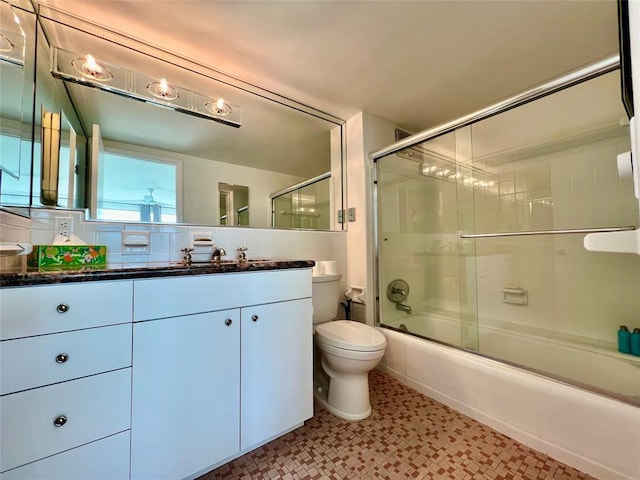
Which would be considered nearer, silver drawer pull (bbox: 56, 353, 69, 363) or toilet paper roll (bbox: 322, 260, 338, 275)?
silver drawer pull (bbox: 56, 353, 69, 363)

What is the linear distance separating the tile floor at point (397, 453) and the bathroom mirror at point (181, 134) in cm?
125

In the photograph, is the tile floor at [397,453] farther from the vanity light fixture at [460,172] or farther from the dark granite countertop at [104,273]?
the vanity light fixture at [460,172]

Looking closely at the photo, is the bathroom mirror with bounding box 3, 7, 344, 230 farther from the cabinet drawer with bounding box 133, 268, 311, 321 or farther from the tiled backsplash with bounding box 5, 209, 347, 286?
the cabinet drawer with bounding box 133, 268, 311, 321

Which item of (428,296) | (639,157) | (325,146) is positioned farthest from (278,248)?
(639,157)

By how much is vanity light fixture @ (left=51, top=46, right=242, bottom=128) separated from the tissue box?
889 mm

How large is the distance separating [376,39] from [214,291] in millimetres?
1533

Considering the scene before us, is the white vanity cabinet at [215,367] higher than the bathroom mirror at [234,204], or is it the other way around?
the bathroom mirror at [234,204]

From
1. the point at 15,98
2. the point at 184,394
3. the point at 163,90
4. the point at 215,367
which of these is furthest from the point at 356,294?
the point at 15,98

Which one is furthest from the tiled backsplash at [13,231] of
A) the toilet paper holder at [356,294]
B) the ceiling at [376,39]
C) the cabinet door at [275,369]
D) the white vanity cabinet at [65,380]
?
the toilet paper holder at [356,294]

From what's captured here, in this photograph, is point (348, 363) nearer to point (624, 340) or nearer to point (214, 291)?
point (214, 291)

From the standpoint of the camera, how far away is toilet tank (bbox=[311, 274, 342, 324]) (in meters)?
1.66

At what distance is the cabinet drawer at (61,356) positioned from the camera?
67cm

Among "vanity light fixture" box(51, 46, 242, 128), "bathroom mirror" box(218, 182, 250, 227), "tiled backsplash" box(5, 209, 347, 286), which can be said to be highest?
"vanity light fixture" box(51, 46, 242, 128)

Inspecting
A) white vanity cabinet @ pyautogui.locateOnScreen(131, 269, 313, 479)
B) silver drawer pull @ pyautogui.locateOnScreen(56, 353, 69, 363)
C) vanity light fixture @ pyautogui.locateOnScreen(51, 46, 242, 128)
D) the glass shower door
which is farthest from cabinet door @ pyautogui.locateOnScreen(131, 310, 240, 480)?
the glass shower door
